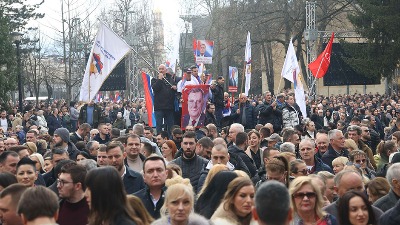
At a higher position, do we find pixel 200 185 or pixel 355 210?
pixel 355 210

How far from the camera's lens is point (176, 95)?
66.2ft

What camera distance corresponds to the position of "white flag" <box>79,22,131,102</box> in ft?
66.2

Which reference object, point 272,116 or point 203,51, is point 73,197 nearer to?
point 272,116


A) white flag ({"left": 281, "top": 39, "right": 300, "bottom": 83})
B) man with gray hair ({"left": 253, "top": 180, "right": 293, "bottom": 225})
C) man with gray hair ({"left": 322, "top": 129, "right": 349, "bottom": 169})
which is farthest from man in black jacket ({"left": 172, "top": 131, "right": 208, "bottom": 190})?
white flag ({"left": 281, "top": 39, "right": 300, "bottom": 83})

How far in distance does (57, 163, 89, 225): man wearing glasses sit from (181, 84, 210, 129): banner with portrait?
1130cm

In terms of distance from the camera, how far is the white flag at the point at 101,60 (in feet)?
66.2

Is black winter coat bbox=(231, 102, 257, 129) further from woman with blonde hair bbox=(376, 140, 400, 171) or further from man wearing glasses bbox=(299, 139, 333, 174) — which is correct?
man wearing glasses bbox=(299, 139, 333, 174)

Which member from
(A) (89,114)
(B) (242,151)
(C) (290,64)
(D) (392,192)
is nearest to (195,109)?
(B) (242,151)

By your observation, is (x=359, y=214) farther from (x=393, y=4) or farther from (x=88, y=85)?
(x=393, y=4)

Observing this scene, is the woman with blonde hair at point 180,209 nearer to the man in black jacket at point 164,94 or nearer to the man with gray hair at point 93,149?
the man with gray hair at point 93,149

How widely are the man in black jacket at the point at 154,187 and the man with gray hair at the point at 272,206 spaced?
348 centimetres

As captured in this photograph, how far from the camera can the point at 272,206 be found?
→ 5.16 metres

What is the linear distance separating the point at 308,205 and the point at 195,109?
12424 millimetres

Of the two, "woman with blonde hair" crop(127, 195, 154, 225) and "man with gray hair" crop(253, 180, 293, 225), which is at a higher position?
"man with gray hair" crop(253, 180, 293, 225)
